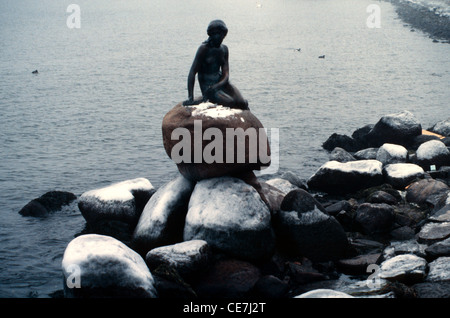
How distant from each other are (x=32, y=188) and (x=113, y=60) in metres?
33.0

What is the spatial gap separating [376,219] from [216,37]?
6.55 meters

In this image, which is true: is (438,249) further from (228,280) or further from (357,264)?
(228,280)

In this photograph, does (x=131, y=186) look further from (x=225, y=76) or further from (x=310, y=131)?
(x=310, y=131)

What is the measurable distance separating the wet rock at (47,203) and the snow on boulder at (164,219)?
4.97m

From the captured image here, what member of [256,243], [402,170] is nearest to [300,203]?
[256,243]

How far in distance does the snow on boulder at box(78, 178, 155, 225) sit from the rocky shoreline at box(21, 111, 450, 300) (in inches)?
1.2

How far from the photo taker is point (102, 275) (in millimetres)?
11477

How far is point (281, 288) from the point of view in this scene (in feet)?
40.3

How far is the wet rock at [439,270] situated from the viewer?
471 inches

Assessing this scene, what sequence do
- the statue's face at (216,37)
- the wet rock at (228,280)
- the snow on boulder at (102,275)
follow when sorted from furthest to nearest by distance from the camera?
the statue's face at (216,37), the wet rock at (228,280), the snow on boulder at (102,275)

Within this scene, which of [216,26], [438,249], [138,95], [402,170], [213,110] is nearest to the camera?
[438,249]

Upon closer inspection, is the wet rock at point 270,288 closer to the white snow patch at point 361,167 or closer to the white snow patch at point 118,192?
the white snow patch at point 118,192

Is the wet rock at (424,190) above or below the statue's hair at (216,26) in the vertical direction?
below

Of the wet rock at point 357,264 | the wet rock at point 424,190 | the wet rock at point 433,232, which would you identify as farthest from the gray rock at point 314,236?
the wet rock at point 424,190
